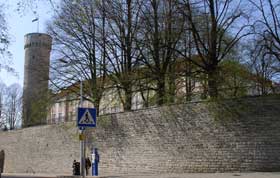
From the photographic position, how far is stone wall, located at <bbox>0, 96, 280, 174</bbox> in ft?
69.9

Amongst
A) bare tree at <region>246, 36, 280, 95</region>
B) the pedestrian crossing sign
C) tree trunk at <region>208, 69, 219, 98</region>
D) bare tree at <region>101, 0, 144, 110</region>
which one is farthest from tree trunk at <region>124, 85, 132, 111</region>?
the pedestrian crossing sign

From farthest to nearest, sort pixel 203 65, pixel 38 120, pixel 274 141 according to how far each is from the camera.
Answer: pixel 38 120, pixel 203 65, pixel 274 141

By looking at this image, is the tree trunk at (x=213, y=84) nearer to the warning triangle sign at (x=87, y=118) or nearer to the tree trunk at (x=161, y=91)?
the tree trunk at (x=161, y=91)

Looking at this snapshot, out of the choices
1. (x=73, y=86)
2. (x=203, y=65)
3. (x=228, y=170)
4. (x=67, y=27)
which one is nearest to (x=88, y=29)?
(x=67, y=27)

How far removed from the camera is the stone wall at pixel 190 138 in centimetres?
2130

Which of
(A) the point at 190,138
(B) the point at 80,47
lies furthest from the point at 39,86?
(A) the point at 190,138

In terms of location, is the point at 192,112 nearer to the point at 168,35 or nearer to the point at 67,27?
the point at 168,35

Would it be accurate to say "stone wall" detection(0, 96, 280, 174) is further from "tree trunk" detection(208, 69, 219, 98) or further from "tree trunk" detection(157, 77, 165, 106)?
"tree trunk" detection(157, 77, 165, 106)

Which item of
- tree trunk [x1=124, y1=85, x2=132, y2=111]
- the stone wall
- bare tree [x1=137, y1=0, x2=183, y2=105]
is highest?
bare tree [x1=137, y1=0, x2=183, y2=105]

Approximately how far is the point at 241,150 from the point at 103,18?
566 inches

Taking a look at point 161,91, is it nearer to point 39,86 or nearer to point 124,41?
point 124,41

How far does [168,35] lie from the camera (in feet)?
91.1

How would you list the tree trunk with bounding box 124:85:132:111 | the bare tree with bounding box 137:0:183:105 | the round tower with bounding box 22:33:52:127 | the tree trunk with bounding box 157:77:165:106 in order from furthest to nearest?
the round tower with bounding box 22:33:52:127, the tree trunk with bounding box 124:85:132:111, the tree trunk with bounding box 157:77:165:106, the bare tree with bounding box 137:0:183:105

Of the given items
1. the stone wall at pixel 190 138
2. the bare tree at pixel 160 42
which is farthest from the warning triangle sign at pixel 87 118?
the bare tree at pixel 160 42
